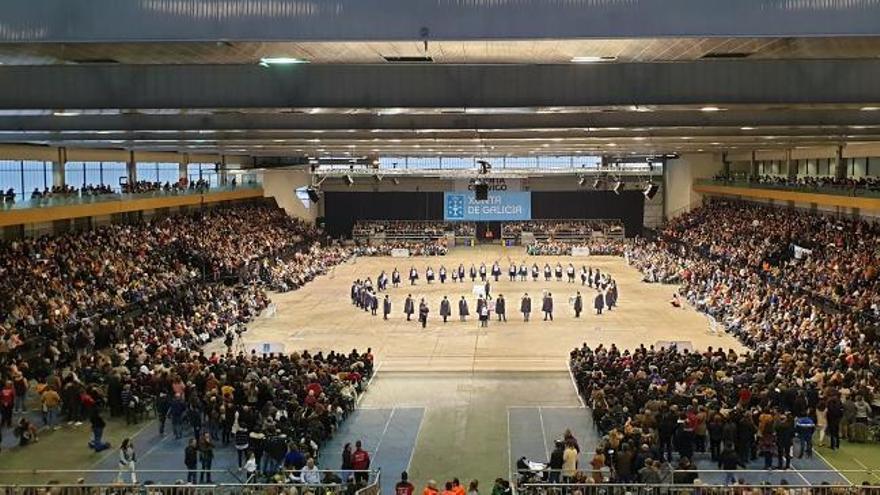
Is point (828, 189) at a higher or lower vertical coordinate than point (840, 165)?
lower

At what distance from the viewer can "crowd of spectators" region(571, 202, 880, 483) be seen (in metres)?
17.0

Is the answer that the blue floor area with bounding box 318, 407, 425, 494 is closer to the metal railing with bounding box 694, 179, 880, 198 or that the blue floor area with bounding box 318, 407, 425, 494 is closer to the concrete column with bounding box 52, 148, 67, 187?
the metal railing with bounding box 694, 179, 880, 198

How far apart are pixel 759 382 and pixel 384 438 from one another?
25.8ft

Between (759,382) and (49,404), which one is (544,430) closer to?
(759,382)

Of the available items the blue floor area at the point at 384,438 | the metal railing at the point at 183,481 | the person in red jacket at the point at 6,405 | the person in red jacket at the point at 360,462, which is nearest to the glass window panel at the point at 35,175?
the person in red jacket at the point at 6,405

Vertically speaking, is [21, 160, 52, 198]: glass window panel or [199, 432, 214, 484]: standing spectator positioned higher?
[21, 160, 52, 198]: glass window panel

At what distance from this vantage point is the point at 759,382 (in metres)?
19.8

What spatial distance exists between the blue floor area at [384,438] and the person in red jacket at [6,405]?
6893 millimetres

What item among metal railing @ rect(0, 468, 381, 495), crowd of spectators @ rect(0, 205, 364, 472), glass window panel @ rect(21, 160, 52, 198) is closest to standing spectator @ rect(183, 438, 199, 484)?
metal railing @ rect(0, 468, 381, 495)

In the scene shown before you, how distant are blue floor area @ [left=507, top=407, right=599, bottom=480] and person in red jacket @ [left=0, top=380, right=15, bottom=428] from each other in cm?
1052

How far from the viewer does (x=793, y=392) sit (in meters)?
18.7

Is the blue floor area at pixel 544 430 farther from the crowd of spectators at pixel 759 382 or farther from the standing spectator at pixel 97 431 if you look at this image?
the standing spectator at pixel 97 431

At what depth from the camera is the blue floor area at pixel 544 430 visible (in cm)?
1836

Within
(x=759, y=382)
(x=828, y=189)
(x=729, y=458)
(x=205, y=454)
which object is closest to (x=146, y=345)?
(x=205, y=454)
